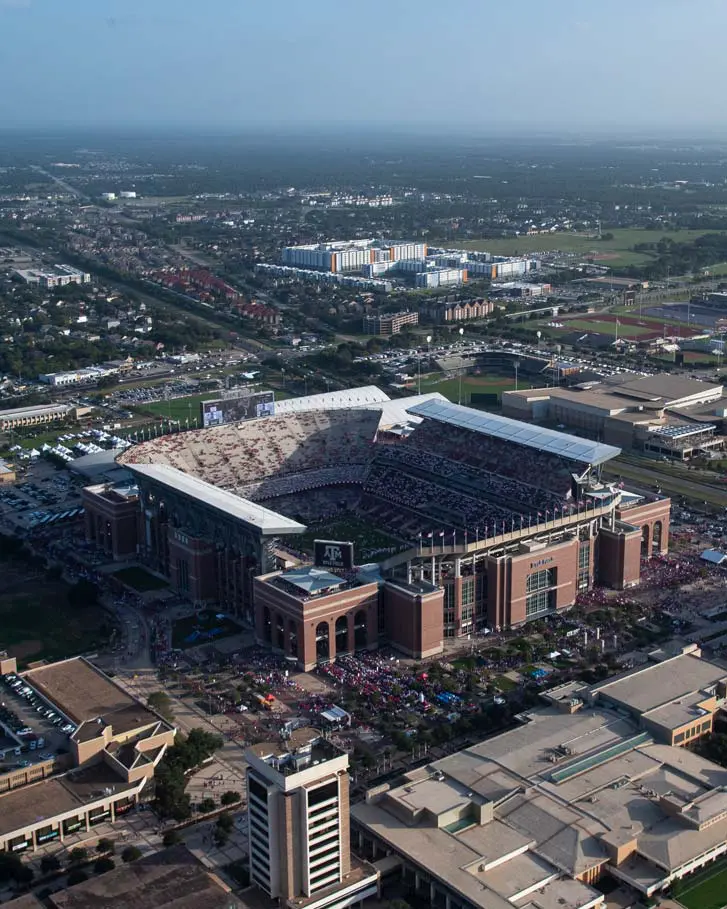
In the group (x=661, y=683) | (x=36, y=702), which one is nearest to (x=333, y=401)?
(x=36, y=702)

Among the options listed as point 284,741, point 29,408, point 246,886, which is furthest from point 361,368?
point 246,886

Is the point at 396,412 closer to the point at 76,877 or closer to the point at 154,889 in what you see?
the point at 76,877

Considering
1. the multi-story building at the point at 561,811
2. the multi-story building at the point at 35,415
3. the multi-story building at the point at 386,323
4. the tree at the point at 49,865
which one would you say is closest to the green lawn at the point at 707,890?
the multi-story building at the point at 561,811

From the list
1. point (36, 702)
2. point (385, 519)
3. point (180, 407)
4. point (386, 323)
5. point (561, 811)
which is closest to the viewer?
point (561, 811)

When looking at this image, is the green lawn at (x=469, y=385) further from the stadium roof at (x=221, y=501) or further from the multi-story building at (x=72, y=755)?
the multi-story building at (x=72, y=755)

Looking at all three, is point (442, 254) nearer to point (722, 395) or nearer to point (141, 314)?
point (141, 314)

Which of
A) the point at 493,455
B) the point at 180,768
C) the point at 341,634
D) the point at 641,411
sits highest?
the point at 493,455
